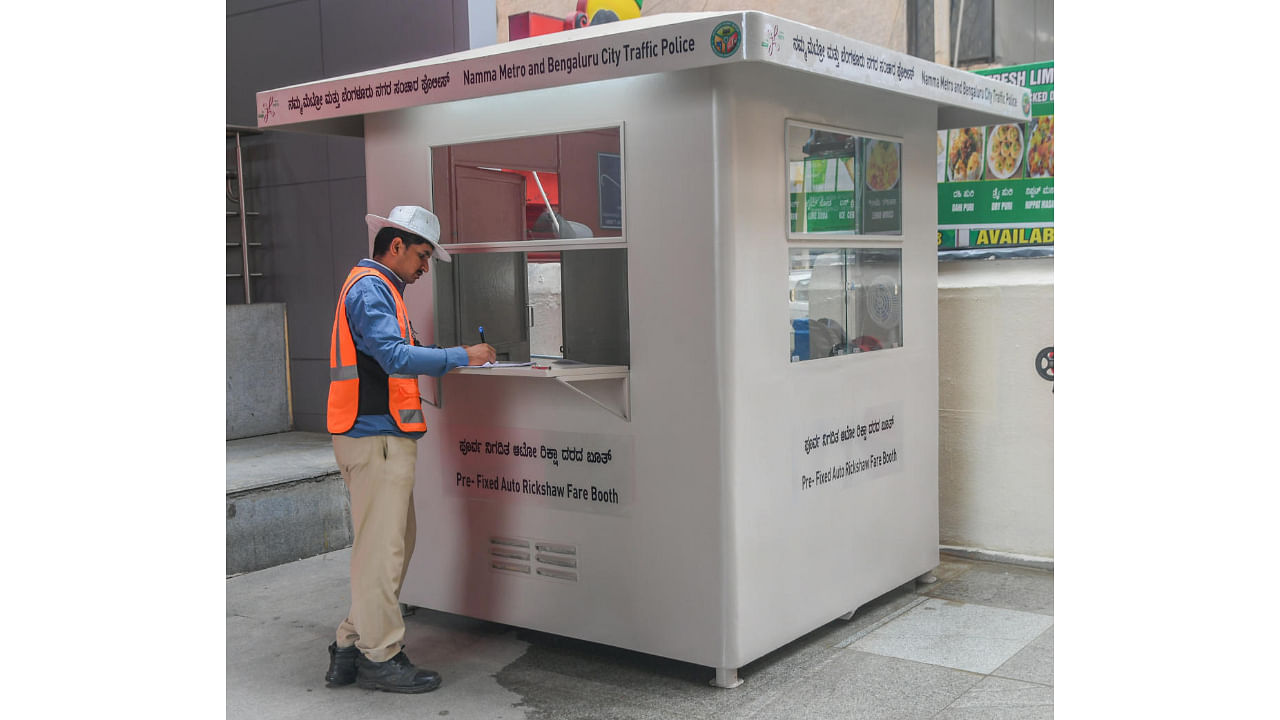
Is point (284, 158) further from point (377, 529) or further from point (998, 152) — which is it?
point (998, 152)

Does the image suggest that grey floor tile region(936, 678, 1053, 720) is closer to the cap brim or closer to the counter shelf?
the counter shelf

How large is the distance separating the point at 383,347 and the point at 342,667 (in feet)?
4.66

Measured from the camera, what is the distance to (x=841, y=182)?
511cm

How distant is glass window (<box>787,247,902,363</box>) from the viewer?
4.93m

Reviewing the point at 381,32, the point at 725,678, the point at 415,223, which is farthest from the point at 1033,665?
the point at 381,32

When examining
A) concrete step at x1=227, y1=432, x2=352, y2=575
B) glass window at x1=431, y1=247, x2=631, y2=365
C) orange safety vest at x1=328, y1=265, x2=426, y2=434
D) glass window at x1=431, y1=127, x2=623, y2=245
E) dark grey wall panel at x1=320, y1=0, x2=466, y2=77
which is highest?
dark grey wall panel at x1=320, y1=0, x2=466, y2=77

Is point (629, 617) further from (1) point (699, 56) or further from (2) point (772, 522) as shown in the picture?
(1) point (699, 56)

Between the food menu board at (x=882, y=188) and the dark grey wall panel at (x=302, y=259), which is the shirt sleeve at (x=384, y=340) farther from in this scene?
the dark grey wall panel at (x=302, y=259)

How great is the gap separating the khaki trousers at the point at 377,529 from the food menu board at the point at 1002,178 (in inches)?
140

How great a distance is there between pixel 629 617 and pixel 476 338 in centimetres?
149

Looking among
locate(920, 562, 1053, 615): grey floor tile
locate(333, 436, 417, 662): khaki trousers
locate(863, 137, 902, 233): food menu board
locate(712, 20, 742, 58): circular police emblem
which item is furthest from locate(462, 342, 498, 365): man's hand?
locate(920, 562, 1053, 615): grey floor tile

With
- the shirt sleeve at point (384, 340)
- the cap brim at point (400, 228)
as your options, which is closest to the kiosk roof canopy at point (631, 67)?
the cap brim at point (400, 228)

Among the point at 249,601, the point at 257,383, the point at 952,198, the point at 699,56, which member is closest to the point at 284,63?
the point at 257,383

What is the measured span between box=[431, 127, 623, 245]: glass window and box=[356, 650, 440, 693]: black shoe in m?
1.88
